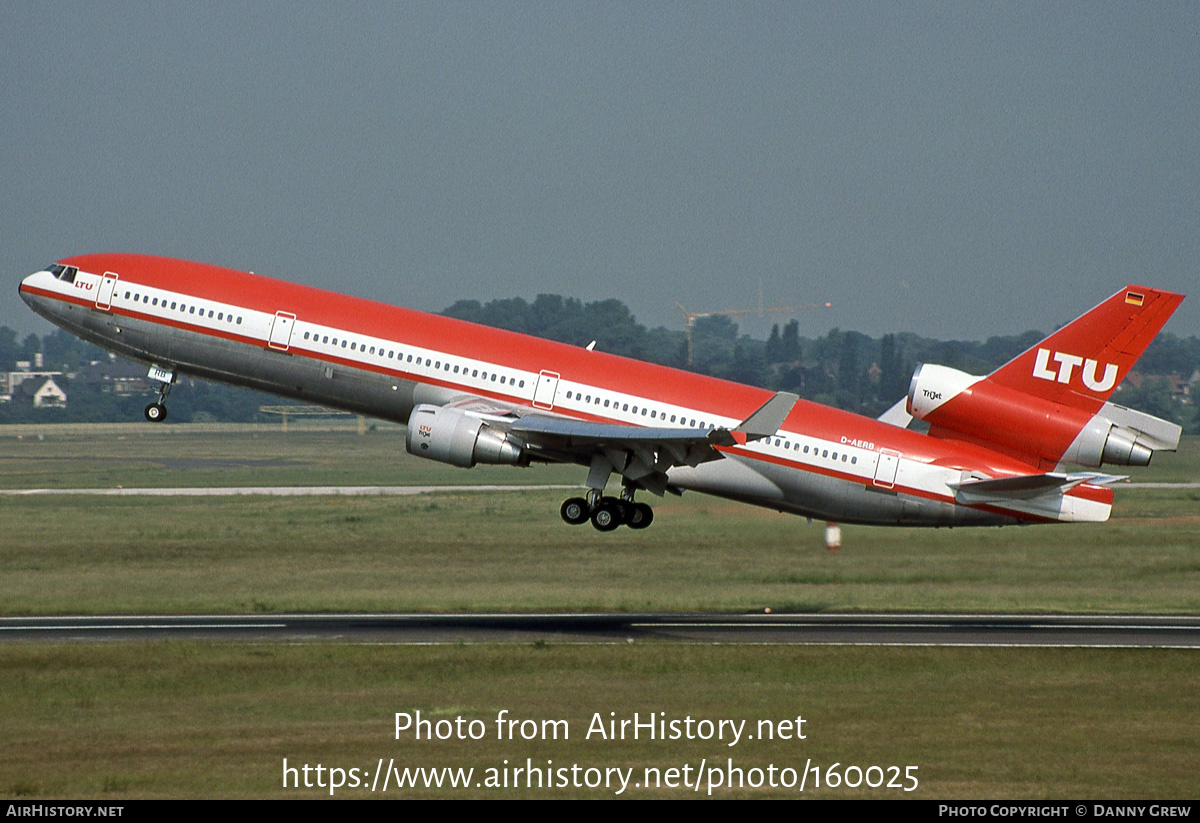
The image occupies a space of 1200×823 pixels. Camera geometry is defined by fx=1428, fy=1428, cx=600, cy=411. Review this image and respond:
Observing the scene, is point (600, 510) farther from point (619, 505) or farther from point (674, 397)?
point (674, 397)

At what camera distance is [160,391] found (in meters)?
44.0

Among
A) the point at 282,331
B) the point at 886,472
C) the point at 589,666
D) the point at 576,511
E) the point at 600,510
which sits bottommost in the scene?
the point at 589,666

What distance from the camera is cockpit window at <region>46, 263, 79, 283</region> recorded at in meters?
44.1

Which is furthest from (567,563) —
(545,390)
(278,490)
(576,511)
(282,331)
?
(278,490)

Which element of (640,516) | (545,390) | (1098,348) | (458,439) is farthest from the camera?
(640,516)

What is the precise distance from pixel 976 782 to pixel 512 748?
31.3 feet

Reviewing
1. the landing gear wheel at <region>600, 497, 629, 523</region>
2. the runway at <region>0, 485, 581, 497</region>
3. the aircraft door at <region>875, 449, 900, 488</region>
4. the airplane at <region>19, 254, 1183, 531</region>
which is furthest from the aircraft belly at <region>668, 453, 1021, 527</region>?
the runway at <region>0, 485, 581, 497</region>

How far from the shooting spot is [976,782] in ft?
91.5

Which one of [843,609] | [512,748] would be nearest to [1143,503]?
[843,609]

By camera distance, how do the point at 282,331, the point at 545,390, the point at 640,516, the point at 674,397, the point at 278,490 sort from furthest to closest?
the point at 278,490
the point at 640,516
the point at 674,397
the point at 282,331
the point at 545,390

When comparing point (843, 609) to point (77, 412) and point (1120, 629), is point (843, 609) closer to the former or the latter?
point (1120, 629)

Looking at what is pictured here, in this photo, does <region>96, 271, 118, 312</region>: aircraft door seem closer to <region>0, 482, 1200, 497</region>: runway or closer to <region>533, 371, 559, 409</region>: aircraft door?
<region>533, 371, 559, 409</region>: aircraft door

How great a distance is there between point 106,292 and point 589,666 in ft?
61.8

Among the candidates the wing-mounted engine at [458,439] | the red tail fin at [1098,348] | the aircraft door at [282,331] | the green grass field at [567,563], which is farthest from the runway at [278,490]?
the red tail fin at [1098,348]
